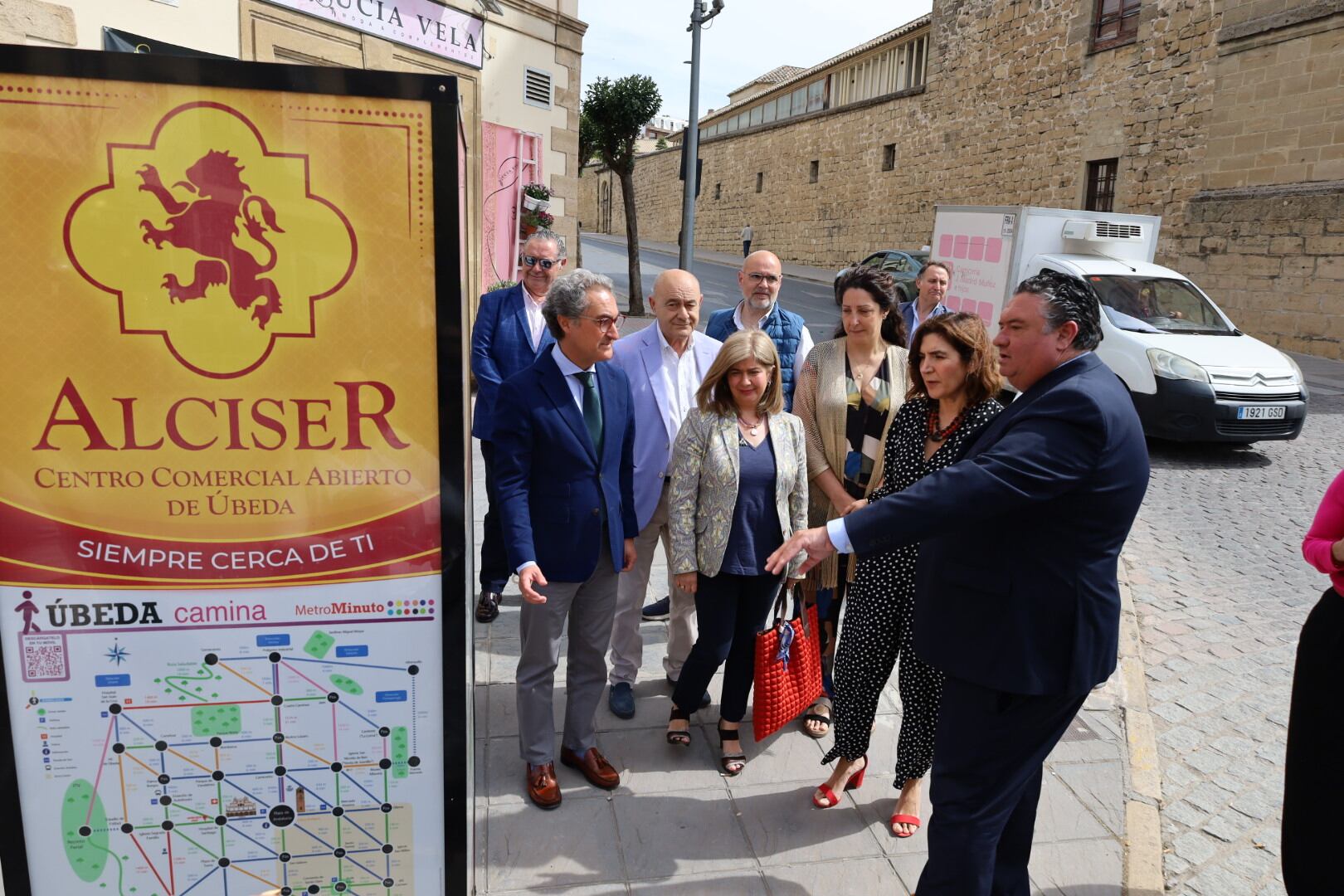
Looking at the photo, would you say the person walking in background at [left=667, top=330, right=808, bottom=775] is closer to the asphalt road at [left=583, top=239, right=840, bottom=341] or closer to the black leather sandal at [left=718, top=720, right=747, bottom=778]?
the black leather sandal at [left=718, top=720, right=747, bottom=778]

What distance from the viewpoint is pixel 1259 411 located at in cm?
834

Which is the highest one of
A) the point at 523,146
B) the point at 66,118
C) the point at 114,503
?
the point at 523,146

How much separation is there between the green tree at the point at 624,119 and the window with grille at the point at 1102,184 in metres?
9.62

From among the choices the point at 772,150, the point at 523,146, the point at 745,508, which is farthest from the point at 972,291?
the point at 772,150

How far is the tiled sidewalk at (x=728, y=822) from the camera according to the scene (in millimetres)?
2859

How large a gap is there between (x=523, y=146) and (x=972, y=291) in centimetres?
600

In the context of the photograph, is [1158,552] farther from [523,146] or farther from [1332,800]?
[523,146]

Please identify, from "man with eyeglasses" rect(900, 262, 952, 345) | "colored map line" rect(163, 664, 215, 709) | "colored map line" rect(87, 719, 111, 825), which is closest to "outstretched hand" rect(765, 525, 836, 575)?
"colored map line" rect(163, 664, 215, 709)

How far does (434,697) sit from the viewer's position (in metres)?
2.06

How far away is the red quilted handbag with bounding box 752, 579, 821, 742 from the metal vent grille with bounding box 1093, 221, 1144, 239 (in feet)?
30.1

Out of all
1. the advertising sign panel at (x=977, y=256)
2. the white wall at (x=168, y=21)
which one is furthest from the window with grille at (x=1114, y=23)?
the white wall at (x=168, y=21)

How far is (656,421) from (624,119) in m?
15.4

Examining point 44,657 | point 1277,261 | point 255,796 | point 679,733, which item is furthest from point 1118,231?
point 44,657

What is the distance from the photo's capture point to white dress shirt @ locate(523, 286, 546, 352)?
177 inches
